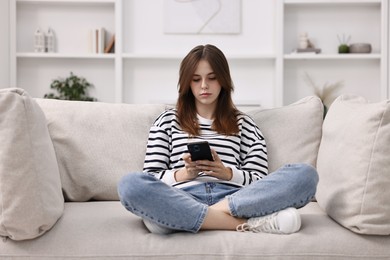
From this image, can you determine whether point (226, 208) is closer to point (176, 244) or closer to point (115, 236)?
point (176, 244)

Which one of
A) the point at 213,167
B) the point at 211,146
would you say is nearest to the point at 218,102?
the point at 211,146

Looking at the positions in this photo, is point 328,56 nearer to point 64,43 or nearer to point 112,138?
point 64,43

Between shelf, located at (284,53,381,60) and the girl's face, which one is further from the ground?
shelf, located at (284,53,381,60)

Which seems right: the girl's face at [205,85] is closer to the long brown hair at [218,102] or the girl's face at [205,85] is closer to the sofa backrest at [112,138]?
the long brown hair at [218,102]

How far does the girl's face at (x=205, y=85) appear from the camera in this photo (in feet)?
8.63

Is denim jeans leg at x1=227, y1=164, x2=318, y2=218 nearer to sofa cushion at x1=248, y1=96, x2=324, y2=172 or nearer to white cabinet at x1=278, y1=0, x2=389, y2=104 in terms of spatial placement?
sofa cushion at x1=248, y1=96, x2=324, y2=172

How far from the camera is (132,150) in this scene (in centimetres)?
263

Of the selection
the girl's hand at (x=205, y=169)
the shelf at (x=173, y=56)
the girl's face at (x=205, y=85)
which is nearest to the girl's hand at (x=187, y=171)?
the girl's hand at (x=205, y=169)

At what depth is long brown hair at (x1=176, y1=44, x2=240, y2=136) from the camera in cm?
261

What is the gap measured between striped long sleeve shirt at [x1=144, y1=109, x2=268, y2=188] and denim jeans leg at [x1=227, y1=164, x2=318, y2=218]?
307mm

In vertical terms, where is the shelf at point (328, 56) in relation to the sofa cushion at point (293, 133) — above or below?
above

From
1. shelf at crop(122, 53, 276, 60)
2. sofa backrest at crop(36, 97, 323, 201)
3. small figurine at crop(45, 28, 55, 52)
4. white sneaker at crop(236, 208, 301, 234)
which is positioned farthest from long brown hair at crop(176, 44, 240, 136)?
small figurine at crop(45, 28, 55, 52)

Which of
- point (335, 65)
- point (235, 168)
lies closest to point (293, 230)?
point (235, 168)

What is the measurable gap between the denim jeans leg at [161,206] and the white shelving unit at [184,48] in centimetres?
316
